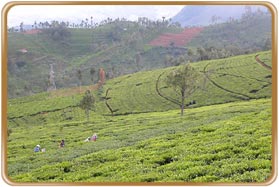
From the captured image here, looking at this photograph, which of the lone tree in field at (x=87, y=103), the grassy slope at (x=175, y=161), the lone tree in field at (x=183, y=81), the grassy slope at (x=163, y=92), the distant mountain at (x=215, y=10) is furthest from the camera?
the lone tree in field at (x=87, y=103)

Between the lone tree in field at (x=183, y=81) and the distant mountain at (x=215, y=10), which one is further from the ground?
the distant mountain at (x=215, y=10)

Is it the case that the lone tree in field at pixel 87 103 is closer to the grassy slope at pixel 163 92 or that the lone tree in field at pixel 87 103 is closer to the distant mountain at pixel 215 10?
the grassy slope at pixel 163 92

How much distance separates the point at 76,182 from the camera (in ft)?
31.3

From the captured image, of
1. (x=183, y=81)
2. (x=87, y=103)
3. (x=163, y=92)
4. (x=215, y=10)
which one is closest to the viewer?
(x=215, y=10)

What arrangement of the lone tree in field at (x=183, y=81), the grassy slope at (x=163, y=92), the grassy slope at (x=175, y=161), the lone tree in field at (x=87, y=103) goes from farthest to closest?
the lone tree in field at (x=87, y=103), the grassy slope at (x=163, y=92), the lone tree in field at (x=183, y=81), the grassy slope at (x=175, y=161)

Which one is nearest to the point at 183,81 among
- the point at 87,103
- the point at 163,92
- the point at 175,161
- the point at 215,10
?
the point at 163,92

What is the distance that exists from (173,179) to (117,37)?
5499 cm

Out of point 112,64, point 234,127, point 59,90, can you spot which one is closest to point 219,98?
point 59,90

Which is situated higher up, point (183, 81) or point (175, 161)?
point (183, 81)

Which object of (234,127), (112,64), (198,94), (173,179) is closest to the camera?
(173,179)

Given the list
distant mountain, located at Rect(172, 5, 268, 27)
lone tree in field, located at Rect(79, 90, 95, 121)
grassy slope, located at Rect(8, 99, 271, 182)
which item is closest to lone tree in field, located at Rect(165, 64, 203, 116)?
distant mountain, located at Rect(172, 5, 268, 27)

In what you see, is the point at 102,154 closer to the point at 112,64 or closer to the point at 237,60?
the point at 237,60

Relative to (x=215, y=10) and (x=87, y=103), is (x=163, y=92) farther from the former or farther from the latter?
(x=215, y=10)

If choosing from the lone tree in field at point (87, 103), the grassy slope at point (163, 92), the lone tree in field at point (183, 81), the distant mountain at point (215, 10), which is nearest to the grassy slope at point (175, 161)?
the distant mountain at point (215, 10)
